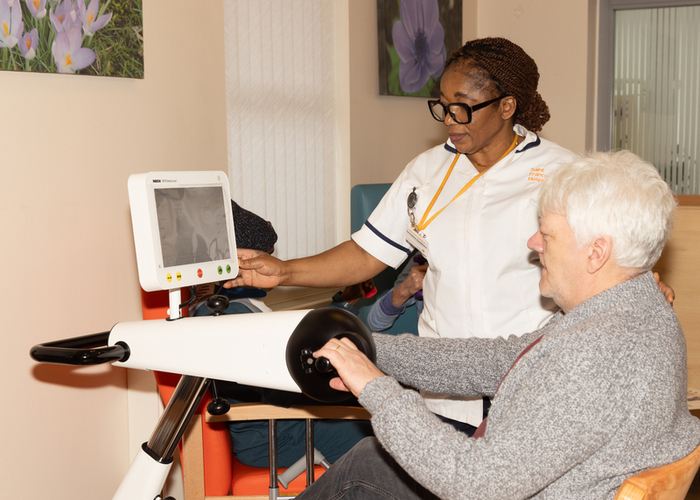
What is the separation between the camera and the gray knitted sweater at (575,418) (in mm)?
915

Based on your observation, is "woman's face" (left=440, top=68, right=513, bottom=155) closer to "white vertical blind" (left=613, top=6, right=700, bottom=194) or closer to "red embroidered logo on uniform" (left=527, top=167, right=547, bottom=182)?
"red embroidered logo on uniform" (left=527, top=167, right=547, bottom=182)

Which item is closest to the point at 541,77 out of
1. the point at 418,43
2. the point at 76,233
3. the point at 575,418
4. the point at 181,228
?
the point at 418,43

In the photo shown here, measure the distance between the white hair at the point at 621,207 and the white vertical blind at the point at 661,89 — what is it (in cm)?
327

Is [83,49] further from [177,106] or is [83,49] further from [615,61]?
[615,61]

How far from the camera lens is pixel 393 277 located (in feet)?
9.11

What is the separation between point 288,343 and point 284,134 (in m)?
1.78

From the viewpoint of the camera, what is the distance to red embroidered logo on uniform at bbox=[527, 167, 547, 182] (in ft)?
5.42

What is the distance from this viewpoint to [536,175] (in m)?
1.66

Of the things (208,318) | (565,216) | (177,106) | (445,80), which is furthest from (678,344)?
(177,106)

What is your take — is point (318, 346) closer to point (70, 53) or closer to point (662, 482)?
point (662, 482)

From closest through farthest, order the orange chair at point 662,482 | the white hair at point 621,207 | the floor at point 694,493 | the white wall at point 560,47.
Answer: the orange chair at point 662,482
the white hair at point 621,207
the floor at point 694,493
the white wall at point 560,47

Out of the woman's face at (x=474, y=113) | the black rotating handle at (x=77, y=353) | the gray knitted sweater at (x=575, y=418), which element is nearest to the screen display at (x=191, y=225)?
the black rotating handle at (x=77, y=353)

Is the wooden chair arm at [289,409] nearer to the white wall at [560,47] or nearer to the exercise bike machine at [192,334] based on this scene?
the exercise bike machine at [192,334]

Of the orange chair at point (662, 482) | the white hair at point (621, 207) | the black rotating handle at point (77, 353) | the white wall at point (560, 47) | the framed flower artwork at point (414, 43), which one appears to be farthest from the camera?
the white wall at point (560, 47)
